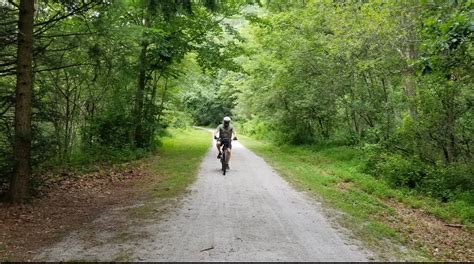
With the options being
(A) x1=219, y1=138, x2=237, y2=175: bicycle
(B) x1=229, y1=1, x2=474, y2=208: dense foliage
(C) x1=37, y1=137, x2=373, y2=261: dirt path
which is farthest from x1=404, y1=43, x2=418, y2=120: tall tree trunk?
(A) x1=219, y1=138, x2=237, y2=175: bicycle

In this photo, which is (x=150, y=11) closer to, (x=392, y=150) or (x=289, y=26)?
(x=392, y=150)

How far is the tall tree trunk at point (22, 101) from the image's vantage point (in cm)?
823

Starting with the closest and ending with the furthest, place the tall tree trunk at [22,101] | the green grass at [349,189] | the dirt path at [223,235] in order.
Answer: the dirt path at [223,235]
the green grass at [349,189]
the tall tree trunk at [22,101]

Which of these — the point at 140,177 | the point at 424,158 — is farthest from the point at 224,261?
the point at 424,158

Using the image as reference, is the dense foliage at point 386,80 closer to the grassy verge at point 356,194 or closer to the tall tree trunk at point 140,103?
the grassy verge at point 356,194

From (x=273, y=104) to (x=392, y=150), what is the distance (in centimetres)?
1008

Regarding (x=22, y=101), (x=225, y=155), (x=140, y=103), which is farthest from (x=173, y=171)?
(x=22, y=101)

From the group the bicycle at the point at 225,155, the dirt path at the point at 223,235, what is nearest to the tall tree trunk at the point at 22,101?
the dirt path at the point at 223,235

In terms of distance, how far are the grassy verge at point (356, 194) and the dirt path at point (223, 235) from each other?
1.81ft

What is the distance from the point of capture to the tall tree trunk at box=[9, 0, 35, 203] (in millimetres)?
8227

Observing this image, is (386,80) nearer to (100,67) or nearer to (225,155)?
(225,155)

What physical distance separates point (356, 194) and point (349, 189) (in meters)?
0.83

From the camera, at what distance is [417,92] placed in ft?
43.6

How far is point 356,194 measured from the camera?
10.9 metres
